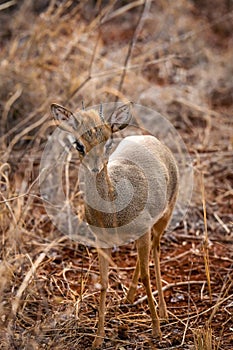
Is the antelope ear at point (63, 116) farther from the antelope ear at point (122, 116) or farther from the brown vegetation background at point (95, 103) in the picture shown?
the brown vegetation background at point (95, 103)

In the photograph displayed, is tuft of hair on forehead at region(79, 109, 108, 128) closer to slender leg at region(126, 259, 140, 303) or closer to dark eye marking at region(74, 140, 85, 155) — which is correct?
dark eye marking at region(74, 140, 85, 155)

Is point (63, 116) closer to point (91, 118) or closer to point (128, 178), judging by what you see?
point (91, 118)

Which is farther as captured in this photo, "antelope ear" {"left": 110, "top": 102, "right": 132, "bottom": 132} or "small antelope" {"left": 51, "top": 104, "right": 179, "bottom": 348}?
"antelope ear" {"left": 110, "top": 102, "right": 132, "bottom": 132}

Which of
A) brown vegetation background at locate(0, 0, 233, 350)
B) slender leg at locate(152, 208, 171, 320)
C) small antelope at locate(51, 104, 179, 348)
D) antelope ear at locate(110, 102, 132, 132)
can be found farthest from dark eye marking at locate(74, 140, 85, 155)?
slender leg at locate(152, 208, 171, 320)

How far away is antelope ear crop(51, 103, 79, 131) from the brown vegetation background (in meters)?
0.40

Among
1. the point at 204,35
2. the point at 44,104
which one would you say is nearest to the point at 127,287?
the point at 44,104

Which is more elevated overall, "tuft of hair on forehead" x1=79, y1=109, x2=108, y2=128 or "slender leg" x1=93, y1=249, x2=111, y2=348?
"tuft of hair on forehead" x1=79, y1=109, x2=108, y2=128

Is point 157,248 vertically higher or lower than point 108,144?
lower

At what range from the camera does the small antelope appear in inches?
105

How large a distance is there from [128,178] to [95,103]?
2.37 metres

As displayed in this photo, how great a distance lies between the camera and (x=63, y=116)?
9.14 ft

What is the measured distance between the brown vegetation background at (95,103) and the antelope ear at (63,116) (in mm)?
403

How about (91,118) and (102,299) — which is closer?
(91,118)

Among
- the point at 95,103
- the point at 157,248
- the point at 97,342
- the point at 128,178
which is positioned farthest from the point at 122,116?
the point at 95,103
